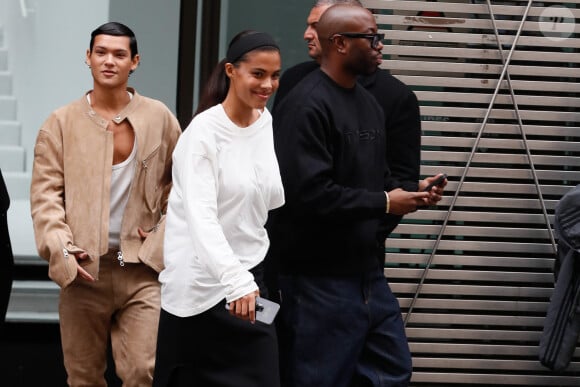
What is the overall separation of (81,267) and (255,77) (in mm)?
1303

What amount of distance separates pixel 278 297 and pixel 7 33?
8.43 ft

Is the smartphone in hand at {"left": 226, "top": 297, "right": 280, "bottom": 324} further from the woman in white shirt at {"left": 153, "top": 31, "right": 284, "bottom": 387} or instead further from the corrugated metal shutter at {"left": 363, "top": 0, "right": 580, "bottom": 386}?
the corrugated metal shutter at {"left": 363, "top": 0, "right": 580, "bottom": 386}

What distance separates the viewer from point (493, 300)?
23.2 feet

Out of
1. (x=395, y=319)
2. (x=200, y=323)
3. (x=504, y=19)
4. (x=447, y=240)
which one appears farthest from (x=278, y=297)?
(x=504, y=19)

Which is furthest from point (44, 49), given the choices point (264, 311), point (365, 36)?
point (264, 311)

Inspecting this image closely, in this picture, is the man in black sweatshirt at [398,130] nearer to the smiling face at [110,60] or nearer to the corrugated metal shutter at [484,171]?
the smiling face at [110,60]

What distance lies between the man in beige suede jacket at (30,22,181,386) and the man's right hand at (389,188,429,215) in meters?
1.07

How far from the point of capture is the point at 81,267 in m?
5.54

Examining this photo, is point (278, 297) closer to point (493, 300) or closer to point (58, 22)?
point (493, 300)

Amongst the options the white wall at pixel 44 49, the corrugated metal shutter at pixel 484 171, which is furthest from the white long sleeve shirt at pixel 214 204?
the white wall at pixel 44 49

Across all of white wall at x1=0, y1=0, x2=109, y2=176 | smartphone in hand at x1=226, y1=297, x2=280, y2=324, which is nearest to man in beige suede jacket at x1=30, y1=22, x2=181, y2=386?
smartphone in hand at x1=226, y1=297, x2=280, y2=324

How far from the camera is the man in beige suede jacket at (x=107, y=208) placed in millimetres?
5582

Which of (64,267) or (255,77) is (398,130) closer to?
(255,77)

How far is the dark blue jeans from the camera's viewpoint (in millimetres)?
5301
